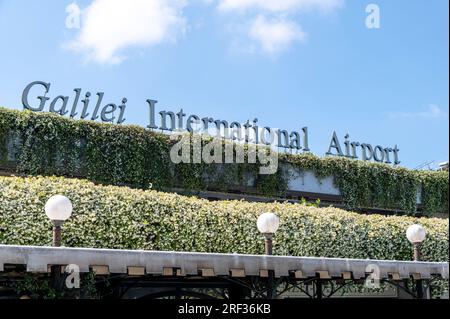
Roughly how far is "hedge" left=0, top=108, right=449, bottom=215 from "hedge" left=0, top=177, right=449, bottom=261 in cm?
528

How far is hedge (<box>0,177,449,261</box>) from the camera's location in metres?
13.8

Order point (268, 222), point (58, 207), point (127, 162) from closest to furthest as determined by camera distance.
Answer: point (58, 207)
point (268, 222)
point (127, 162)

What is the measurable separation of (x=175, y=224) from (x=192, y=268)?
543cm

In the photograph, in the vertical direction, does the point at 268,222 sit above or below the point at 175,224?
below

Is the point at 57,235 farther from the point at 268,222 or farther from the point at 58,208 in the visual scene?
the point at 268,222

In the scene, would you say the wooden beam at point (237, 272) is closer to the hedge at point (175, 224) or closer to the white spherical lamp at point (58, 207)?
the white spherical lamp at point (58, 207)

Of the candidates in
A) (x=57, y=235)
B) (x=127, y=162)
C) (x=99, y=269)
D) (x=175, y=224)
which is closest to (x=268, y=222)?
(x=99, y=269)

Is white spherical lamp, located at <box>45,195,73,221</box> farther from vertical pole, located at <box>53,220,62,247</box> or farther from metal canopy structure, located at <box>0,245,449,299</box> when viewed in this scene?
metal canopy structure, located at <box>0,245,449,299</box>

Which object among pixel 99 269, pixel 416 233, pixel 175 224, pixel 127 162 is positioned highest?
pixel 127 162

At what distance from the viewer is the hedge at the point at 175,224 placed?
13.8 meters

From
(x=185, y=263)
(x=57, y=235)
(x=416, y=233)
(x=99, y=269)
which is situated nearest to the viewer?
(x=99, y=269)

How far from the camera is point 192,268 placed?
33.1ft

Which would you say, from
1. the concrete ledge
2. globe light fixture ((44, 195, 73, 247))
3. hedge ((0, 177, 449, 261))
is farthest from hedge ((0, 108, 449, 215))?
globe light fixture ((44, 195, 73, 247))

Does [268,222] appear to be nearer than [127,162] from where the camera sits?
Yes
